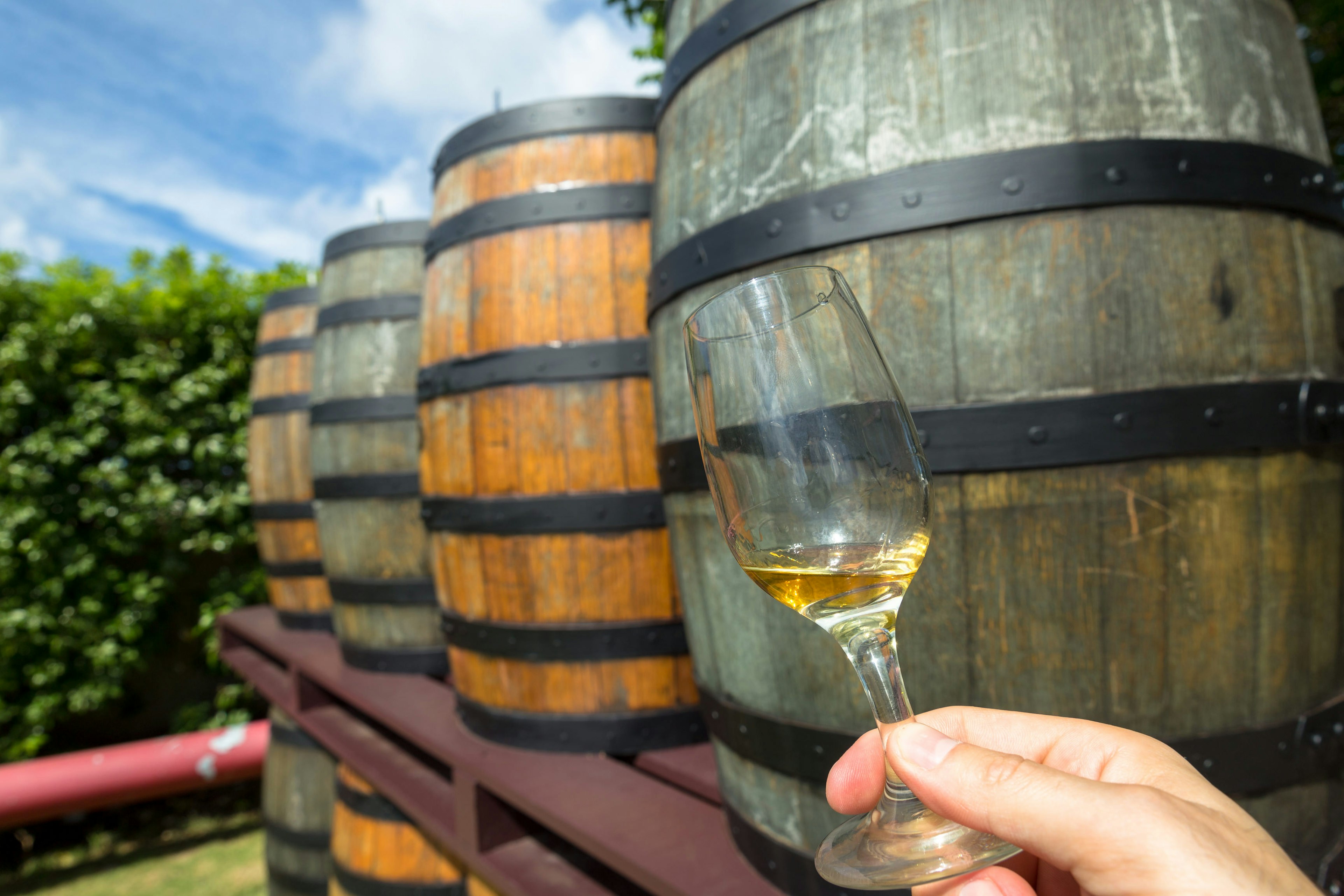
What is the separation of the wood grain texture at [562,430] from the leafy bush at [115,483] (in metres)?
4.34

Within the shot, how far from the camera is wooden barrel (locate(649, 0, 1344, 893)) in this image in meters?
1.09

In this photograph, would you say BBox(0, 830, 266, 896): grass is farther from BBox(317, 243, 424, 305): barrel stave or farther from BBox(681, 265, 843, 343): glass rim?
BBox(681, 265, 843, 343): glass rim

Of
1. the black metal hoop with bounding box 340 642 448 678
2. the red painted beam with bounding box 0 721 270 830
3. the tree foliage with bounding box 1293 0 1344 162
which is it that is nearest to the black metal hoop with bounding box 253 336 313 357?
the black metal hoop with bounding box 340 642 448 678

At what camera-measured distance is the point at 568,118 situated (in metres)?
2.28

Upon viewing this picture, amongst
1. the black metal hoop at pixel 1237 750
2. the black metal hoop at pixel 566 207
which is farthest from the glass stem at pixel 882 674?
the black metal hoop at pixel 566 207

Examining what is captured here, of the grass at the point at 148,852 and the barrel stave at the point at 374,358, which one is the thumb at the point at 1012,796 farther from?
the grass at the point at 148,852

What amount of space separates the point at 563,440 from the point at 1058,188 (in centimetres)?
140

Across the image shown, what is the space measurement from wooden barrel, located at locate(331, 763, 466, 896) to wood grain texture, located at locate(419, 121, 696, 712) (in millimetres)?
904

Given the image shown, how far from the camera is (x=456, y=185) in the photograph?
7.95ft

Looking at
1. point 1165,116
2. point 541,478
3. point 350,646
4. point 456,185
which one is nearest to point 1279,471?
point 1165,116

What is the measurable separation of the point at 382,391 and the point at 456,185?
44.4 inches

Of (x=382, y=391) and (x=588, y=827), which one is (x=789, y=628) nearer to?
(x=588, y=827)

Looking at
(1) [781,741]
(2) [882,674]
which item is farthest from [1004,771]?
(1) [781,741]

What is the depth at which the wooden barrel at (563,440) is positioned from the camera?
7.09ft
